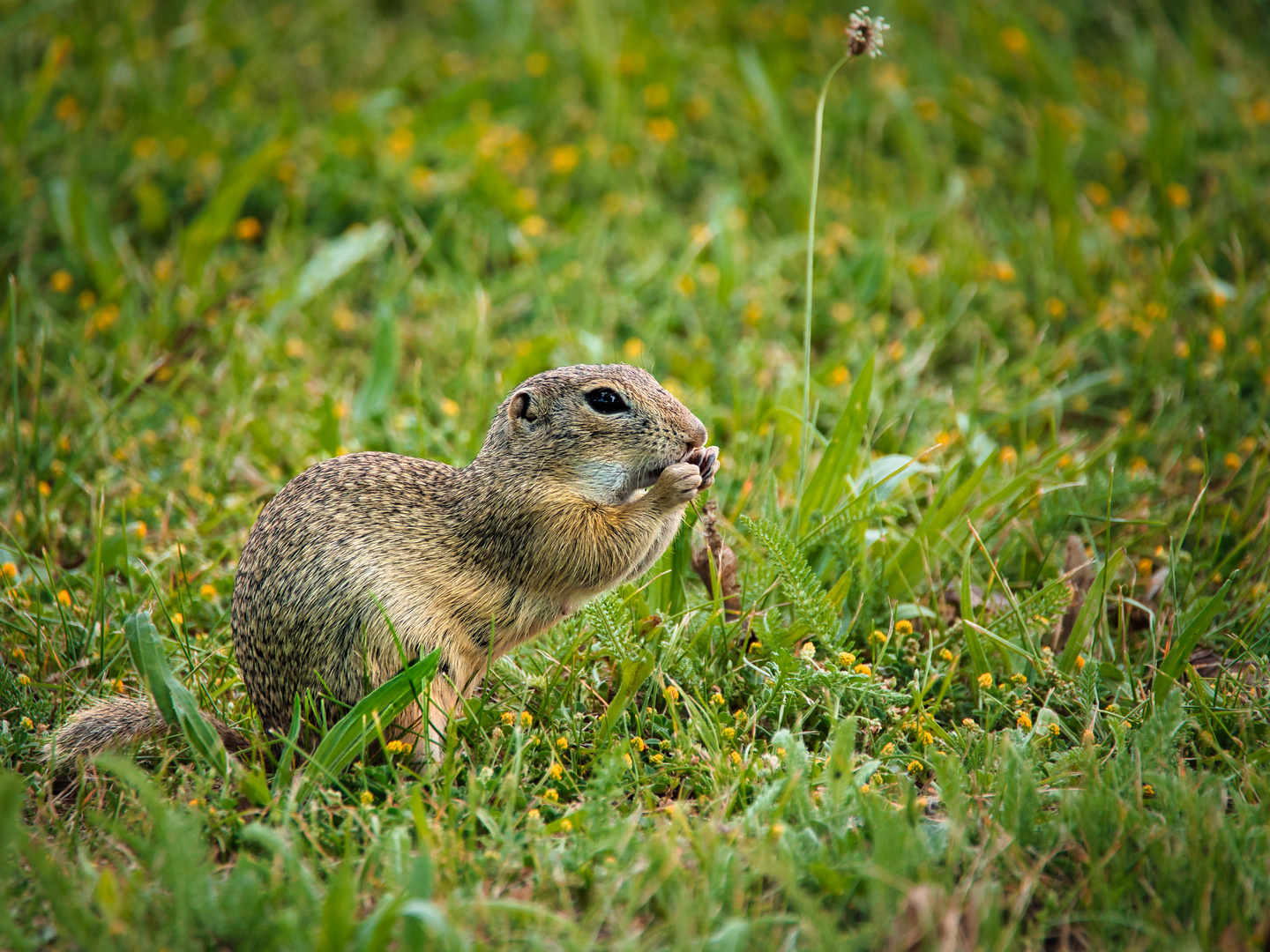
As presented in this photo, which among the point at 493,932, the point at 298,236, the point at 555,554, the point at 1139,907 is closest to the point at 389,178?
the point at 298,236

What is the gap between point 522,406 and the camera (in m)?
3.32

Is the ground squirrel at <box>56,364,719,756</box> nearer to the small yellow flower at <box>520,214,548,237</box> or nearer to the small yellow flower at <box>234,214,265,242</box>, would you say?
the small yellow flower at <box>520,214,548,237</box>

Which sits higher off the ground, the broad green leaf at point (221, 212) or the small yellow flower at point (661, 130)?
the small yellow flower at point (661, 130)

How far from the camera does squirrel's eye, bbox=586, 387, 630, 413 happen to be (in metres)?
3.25

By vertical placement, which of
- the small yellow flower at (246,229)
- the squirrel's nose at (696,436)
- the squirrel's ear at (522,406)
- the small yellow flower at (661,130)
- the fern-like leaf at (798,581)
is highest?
the small yellow flower at (661,130)

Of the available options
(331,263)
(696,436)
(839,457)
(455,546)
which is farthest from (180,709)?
(331,263)

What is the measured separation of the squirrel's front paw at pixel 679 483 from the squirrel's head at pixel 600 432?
9 centimetres

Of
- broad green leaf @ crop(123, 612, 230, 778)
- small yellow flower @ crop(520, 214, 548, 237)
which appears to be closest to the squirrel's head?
broad green leaf @ crop(123, 612, 230, 778)

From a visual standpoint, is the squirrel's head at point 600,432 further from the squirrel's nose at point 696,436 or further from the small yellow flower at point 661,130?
the small yellow flower at point 661,130

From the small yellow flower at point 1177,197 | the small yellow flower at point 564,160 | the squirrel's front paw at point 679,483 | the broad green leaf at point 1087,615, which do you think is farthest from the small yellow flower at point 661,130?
the broad green leaf at point 1087,615

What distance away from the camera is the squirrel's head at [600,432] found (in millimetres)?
3221

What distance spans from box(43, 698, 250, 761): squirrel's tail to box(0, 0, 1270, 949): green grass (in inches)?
3.3

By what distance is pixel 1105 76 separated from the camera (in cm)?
732

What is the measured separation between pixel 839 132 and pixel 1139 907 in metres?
5.28
